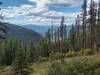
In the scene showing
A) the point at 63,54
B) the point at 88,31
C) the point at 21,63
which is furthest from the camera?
the point at 88,31

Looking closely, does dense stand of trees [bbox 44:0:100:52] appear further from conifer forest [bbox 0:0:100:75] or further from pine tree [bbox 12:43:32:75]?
pine tree [bbox 12:43:32:75]

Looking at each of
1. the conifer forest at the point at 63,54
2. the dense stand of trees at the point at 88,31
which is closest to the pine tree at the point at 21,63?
the conifer forest at the point at 63,54

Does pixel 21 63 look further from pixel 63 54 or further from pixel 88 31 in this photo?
pixel 88 31

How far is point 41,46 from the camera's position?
13912cm

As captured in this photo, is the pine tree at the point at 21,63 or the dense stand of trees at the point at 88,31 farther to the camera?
the dense stand of trees at the point at 88,31

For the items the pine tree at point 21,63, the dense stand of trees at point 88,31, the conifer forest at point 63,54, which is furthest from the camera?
the dense stand of trees at point 88,31

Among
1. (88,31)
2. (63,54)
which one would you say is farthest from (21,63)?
(88,31)

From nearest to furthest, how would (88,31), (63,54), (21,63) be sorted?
(21,63) < (63,54) < (88,31)

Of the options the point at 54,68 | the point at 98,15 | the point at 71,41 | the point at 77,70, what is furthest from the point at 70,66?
the point at 71,41

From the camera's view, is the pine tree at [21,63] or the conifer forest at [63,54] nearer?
the conifer forest at [63,54]

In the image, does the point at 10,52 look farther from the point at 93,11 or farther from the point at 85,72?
the point at 85,72

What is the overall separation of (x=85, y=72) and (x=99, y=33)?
226 feet

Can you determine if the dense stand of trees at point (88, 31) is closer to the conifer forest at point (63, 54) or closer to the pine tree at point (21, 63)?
the conifer forest at point (63, 54)

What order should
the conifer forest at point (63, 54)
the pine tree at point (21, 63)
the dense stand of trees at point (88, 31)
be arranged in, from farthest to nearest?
the dense stand of trees at point (88, 31)
the pine tree at point (21, 63)
the conifer forest at point (63, 54)
